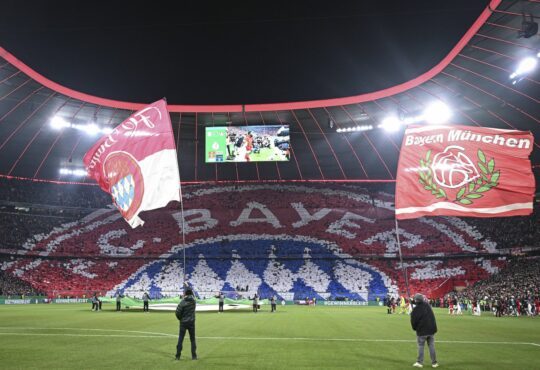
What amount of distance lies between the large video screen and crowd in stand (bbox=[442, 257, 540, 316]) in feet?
57.9

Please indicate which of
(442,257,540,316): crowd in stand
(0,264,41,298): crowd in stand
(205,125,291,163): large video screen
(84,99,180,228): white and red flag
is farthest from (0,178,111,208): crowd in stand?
(84,99,180,228): white and red flag

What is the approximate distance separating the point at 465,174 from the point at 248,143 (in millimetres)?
28118

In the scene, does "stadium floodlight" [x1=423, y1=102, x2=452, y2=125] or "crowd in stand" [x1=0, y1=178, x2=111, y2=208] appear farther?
"crowd in stand" [x1=0, y1=178, x2=111, y2=208]

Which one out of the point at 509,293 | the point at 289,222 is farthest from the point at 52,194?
the point at 509,293

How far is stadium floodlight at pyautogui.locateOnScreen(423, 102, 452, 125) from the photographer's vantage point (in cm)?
3588

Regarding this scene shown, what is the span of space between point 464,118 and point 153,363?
1382 inches

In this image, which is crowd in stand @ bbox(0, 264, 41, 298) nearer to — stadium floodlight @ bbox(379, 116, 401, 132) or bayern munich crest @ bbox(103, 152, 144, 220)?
bayern munich crest @ bbox(103, 152, 144, 220)

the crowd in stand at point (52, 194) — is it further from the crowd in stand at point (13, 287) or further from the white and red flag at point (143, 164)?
the white and red flag at point (143, 164)

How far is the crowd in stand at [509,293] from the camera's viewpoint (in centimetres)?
3102

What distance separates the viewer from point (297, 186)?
62.5m

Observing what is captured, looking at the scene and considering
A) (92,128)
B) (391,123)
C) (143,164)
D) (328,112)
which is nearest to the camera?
(143,164)

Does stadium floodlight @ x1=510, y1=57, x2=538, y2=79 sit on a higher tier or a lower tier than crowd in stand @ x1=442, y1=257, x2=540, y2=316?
higher

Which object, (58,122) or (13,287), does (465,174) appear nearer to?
(58,122)

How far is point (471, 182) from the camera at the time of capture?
10.6m
